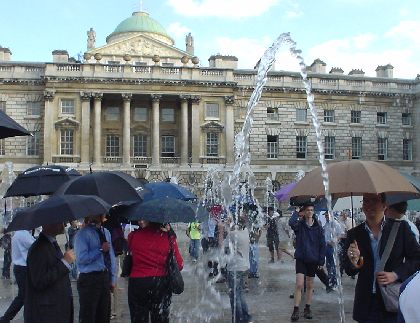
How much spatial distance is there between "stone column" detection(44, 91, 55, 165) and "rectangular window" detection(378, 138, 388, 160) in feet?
90.5

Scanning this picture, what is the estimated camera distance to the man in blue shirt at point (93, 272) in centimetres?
687

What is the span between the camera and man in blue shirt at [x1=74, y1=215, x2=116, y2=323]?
270 inches

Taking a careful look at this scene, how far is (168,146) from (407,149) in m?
21.3

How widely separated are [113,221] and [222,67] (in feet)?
124

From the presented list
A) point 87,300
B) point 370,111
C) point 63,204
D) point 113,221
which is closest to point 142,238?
point 87,300

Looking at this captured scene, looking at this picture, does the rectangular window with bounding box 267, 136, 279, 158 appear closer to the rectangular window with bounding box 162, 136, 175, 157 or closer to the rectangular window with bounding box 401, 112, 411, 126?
the rectangular window with bounding box 162, 136, 175, 157

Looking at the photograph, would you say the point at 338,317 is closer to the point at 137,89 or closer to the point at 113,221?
the point at 113,221

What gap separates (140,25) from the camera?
60750 millimetres

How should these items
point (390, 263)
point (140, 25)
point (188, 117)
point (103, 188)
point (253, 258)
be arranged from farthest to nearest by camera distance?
point (140, 25) < point (188, 117) < point (253, 258) < point (103, 188) < point (390, 263)

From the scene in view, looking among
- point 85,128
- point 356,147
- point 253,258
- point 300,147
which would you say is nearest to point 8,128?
point 253,258

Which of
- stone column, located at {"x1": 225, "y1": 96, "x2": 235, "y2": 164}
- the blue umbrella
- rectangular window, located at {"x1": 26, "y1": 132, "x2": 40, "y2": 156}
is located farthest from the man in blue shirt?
rectangular window, located at {"x1": 26, "y1": 132, "x2": 40, "y2": 156}

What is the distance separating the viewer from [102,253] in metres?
7.07

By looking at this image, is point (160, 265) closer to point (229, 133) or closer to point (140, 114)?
point (229, 133)

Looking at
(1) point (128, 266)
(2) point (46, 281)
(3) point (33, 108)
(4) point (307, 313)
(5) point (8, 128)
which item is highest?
(3) point (33, 108)
